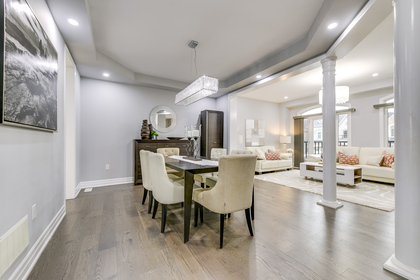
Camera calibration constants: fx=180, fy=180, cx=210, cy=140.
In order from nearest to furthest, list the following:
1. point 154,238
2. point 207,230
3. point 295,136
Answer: point 154,238
point 207,230
point 295,136

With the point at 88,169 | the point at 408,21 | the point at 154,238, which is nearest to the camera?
the point at 408,21

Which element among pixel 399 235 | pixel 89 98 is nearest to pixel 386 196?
pixel 399 235

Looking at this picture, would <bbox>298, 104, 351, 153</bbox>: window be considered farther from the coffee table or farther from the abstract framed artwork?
the abstract framed artwork

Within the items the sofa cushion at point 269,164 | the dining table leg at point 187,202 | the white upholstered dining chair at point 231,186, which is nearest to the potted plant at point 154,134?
the dining table leg at point 187,202

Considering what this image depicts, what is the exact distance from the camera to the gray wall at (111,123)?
4070mm

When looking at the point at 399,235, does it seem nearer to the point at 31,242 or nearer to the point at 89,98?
the point at 31,242

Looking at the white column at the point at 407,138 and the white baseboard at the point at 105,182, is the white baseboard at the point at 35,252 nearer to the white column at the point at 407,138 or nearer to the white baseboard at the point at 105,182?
the white baseboard at the point at 105,182

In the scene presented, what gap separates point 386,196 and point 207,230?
3.53m

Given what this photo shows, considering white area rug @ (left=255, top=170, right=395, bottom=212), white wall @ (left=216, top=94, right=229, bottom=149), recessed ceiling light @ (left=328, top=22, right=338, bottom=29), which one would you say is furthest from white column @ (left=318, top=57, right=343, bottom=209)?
white wall @ (left=216, top=94, right=229, bottom=149)

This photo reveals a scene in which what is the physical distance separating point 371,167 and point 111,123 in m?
6.46

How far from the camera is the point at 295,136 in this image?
7383 mm

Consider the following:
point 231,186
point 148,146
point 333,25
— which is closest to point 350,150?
point 333,25

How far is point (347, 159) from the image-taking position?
16.5 ft

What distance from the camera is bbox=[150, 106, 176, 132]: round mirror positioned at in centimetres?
487
